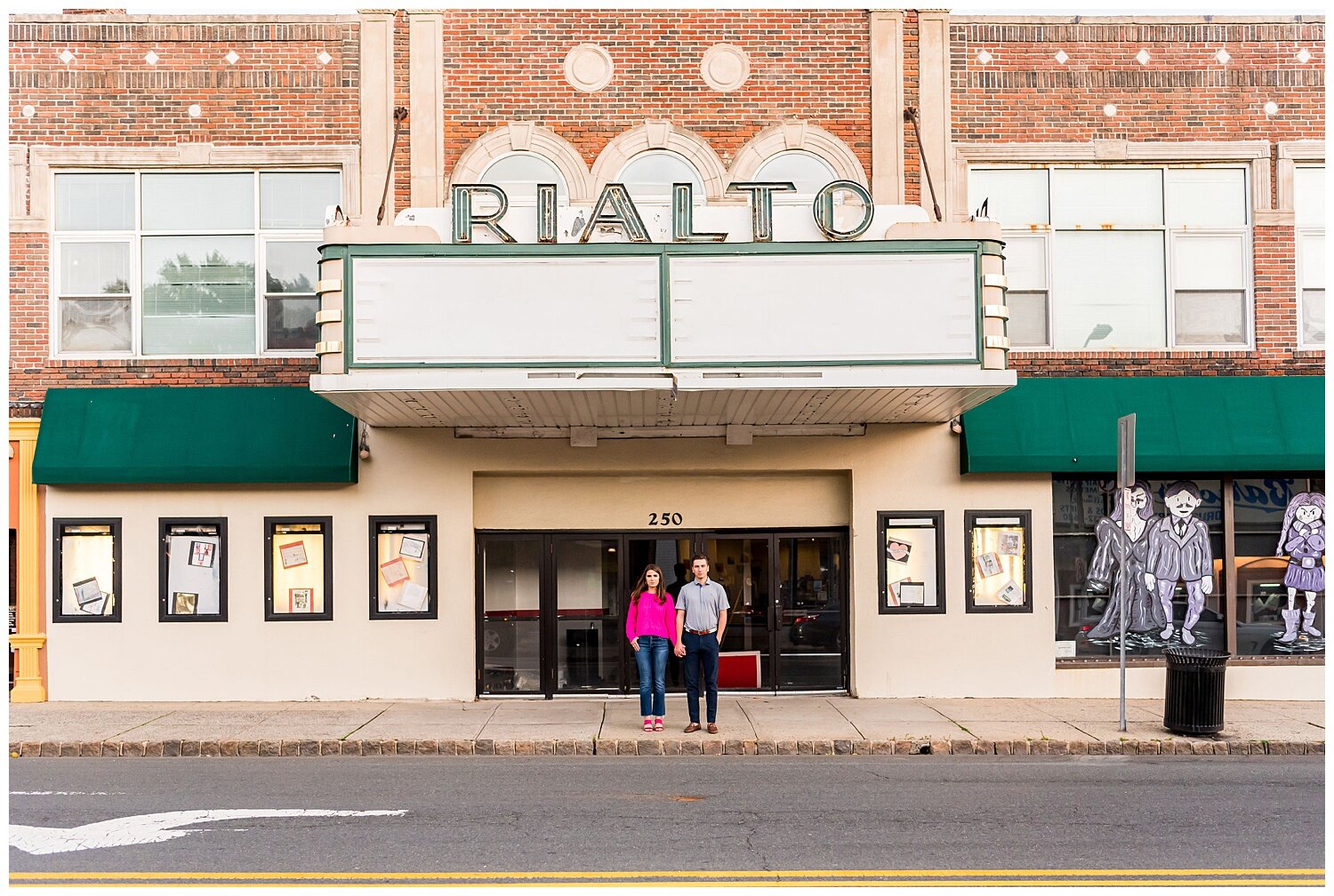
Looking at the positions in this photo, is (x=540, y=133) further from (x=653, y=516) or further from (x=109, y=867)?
(x=109, y=867)

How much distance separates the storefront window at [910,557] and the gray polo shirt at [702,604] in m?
3.01

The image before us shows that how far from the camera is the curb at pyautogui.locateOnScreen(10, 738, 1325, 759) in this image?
1149 centimetres

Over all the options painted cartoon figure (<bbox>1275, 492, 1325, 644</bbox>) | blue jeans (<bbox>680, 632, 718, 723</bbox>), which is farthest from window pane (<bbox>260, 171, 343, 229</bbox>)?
painted cartoon figure (<bbox>1275, 492, 1325, 644</bbox>)

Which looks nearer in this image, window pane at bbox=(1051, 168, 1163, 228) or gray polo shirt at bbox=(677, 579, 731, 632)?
gray polo shirt at bbox=(677, 579, 731, 632)

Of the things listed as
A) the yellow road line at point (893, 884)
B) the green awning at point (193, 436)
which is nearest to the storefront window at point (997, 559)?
the green awning at point (193, 436)

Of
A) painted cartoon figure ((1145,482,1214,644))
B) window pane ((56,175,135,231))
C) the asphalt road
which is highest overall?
window pane ((56,175,135,231))

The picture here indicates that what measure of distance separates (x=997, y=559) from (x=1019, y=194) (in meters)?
4.48

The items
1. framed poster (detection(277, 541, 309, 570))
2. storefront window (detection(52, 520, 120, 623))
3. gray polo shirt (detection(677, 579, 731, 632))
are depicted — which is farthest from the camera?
framed poster (detection(277, 541, 309, 570))

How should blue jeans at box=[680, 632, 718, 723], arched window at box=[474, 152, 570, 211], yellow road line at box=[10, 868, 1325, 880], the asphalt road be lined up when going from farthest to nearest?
arched window at box=[474, 152, 570, 211]
blue jeans at box=[680, 632, 718, 723]
the asphalt road
yellow road line at box=[10, 868, 1325, 880]

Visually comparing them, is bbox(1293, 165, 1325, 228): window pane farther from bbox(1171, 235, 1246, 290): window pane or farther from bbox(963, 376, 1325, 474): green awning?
bbox(963, 376, 1325, 474): green awning

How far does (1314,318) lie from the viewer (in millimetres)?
15219

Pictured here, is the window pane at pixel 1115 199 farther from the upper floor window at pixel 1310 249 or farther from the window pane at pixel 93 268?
the window pane at pixel 93 268

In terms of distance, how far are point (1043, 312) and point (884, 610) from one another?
4.16 m

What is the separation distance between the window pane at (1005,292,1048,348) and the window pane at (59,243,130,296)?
10805 millimetres
